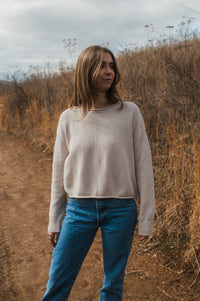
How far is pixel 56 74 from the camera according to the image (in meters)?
7.80

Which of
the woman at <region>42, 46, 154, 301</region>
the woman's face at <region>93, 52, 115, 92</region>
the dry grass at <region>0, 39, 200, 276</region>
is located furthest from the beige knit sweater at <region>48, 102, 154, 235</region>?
the dry grass at <region>0, 39, 200, 276</region>

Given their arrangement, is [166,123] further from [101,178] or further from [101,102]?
[101,178]

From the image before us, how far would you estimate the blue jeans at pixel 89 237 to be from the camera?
1409 mm

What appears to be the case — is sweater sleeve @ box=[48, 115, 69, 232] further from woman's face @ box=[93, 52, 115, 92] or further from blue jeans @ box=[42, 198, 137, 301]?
woman's face @ box=[93, 52, 115, 92]

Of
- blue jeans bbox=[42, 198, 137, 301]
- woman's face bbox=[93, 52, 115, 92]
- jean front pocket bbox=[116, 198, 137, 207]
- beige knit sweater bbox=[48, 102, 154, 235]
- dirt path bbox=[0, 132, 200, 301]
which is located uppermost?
woman's face bbox=[93, 52, 115, 92]

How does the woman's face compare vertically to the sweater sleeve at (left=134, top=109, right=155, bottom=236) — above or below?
above

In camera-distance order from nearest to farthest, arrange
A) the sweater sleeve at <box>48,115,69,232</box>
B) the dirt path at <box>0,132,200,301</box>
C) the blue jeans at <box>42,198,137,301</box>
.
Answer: the blue jeans at <box>42,198,137,301</box> < the sweater sleeve at <box>48,115,69,232</box> < the dirt path at <box>0,132,200,301</box>

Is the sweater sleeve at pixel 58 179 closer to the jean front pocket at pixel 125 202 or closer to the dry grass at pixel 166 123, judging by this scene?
the jean front pocket at pixel 125 202

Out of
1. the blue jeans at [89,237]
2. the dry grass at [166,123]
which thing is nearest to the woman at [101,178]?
the blue jeans at [89,237]

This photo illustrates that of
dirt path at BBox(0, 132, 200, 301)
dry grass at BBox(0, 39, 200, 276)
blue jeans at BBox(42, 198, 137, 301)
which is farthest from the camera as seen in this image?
dry grass at BBox(0, 39, 200, 276)

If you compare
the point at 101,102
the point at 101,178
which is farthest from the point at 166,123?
the point at 101,178

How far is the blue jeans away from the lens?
141cm

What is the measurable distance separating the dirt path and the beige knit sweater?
114cm

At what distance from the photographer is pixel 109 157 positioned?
1419 millimetres
